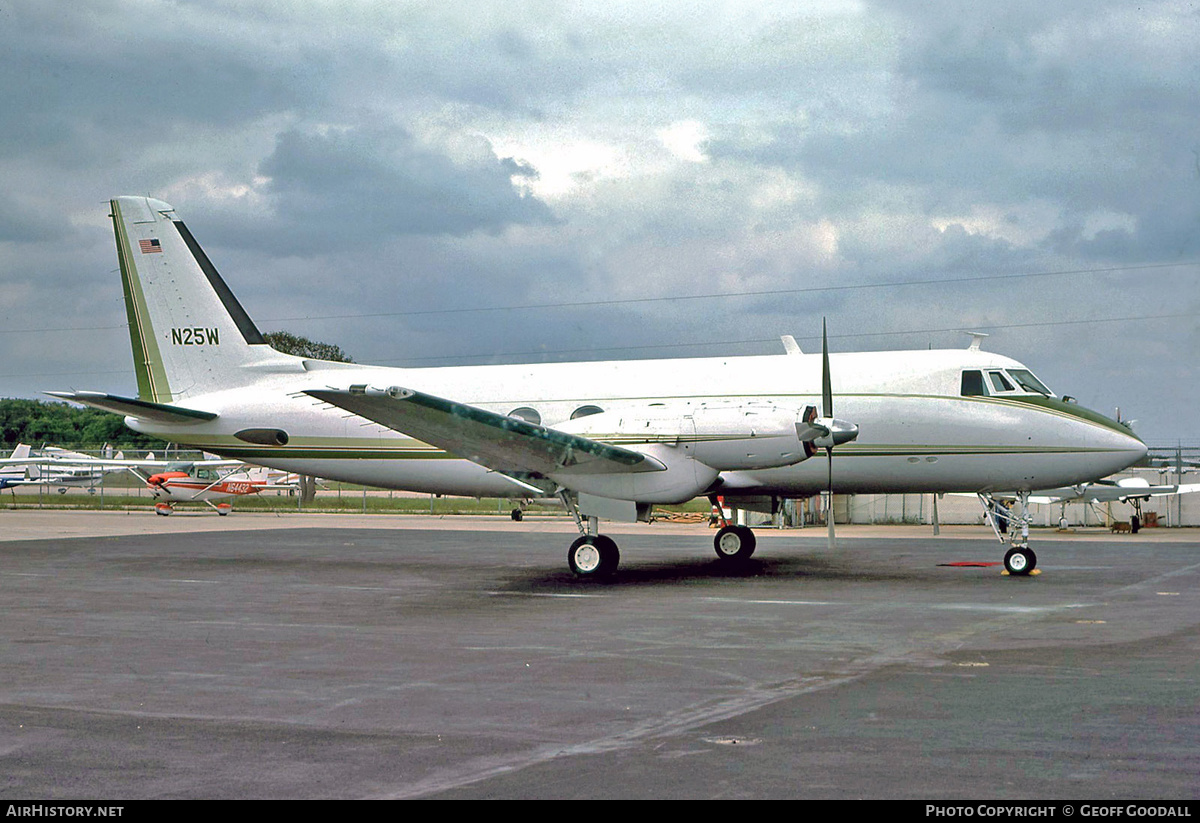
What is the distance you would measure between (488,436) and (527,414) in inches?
171

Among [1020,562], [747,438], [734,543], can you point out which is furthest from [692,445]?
[1020,562]

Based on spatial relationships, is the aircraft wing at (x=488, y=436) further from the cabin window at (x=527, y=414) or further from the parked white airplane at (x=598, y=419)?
the cabin window at (x=527, y=414)

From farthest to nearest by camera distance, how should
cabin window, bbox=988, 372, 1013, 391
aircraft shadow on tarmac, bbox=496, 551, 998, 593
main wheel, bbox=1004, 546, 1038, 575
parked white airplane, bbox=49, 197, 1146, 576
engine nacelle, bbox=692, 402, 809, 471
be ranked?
cabin window, bbox=988, 372, 1013, 391
main wheel, bbox=1004, 546, 1038, 575
aircraft shadow on tarmac, bbox=496, 551, 998, 593
parked white airplane, bbox=49, 197, 1146, 576
engine nacelle, bbox=692, 402, 809, 471

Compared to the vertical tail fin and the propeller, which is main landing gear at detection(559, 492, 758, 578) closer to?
the propeller

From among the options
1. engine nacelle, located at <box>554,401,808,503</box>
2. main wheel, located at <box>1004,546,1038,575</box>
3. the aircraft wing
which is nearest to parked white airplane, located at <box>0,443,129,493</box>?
the aircraft wing

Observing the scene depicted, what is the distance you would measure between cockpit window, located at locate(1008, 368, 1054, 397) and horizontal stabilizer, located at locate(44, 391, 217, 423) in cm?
1643

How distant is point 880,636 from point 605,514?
25.3ft

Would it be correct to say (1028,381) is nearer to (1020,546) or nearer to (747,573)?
(1020,546)

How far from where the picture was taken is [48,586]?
62.3 feet

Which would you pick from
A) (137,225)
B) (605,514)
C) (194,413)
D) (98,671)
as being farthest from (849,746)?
(137,225)

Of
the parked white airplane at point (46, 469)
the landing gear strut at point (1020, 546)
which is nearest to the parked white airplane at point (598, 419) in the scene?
the landing gear strut at point (1020, 546)

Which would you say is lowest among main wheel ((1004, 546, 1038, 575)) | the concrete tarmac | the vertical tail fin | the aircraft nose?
the concrete tarmac

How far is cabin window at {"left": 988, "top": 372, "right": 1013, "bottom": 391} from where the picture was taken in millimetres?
20516
